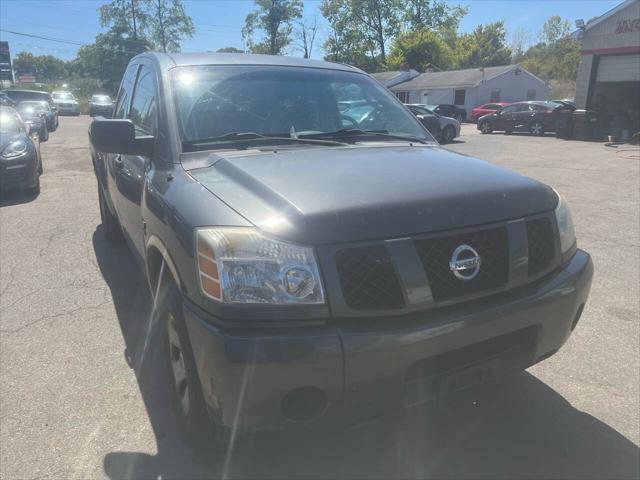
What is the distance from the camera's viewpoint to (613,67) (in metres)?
22.0

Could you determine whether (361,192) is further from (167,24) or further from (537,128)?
(167,24)

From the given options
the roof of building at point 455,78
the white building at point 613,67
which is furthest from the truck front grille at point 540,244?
the roof of building at point 455,78

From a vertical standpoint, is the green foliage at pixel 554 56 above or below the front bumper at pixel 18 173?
above

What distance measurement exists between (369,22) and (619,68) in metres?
51.3

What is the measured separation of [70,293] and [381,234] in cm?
339

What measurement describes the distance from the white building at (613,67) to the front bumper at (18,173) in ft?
70.7

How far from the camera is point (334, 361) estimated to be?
1752mm

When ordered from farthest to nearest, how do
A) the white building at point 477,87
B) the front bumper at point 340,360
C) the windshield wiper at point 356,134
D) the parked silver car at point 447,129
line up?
the white building at point 477,87 → the parked silver car at point 447,129 → the windshield wiper at point 356,134 → the front bumper at point 340,360

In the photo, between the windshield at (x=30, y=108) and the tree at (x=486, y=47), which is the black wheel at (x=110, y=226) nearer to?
the windshield at (x=30, y=108)

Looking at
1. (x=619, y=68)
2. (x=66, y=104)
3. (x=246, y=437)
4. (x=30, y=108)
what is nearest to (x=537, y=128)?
(x=619, y=68)

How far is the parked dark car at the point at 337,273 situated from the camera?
180cm

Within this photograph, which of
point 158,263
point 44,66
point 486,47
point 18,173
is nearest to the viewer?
point 158,263

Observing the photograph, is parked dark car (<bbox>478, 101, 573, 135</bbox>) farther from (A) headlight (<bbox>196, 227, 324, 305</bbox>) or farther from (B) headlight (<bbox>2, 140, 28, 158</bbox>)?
(A) headlight (<bbox>196, 227, 324, 305</bbox>)

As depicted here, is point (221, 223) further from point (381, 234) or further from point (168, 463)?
point (168, 463)
